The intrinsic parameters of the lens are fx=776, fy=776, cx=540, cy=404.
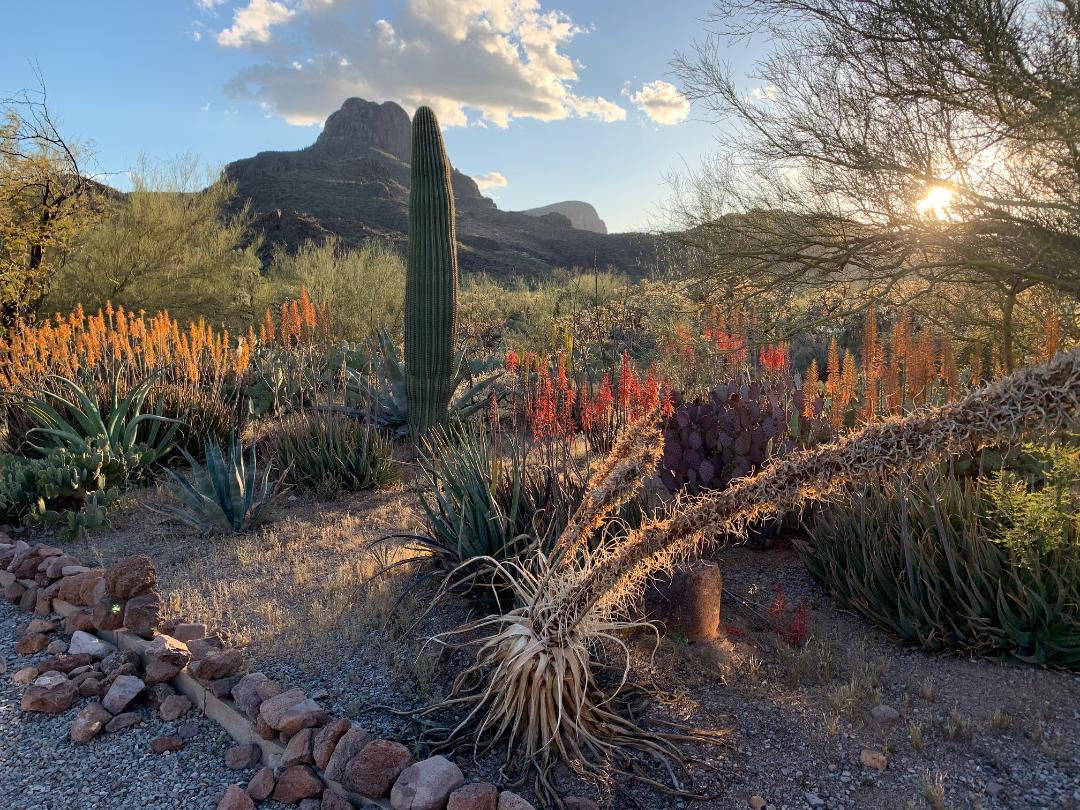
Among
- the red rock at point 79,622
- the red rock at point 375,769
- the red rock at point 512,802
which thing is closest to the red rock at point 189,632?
the red rock at point 79,622

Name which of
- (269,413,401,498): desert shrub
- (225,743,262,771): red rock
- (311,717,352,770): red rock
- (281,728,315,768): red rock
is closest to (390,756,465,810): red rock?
(311,717,352,770): red rock

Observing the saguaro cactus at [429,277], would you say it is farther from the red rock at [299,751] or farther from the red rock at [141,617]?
the red rock at [299,751]

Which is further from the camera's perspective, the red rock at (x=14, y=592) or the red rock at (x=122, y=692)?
the red rock at (x=14, y=592)

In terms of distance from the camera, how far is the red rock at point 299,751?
2.86m

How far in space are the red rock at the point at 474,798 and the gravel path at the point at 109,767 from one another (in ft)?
2.51

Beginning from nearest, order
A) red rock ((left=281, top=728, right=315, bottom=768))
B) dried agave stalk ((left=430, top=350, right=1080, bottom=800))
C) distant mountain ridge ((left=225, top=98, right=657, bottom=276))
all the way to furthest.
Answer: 1. dried agave stalk ((left=430, top=350, right=1080, bottom=800))
2. red rock ((left=281, top=728, right=315, bottom=768))
3. distant mountain ridge ((left=225, top=98, right=657, bottom=276))

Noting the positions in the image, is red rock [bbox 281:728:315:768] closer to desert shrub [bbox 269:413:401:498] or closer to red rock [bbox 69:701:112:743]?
red rock [bbox 69:701:112:743]

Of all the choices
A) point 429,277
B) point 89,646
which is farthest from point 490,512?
point 429,277

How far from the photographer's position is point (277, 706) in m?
3.04

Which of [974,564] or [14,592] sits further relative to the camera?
[14,592]

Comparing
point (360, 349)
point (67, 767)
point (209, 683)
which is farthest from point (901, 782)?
point (360, 349)

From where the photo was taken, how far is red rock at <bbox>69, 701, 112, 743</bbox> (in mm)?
3260

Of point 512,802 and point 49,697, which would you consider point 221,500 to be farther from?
point 512,802

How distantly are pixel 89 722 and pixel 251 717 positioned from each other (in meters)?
0.77
